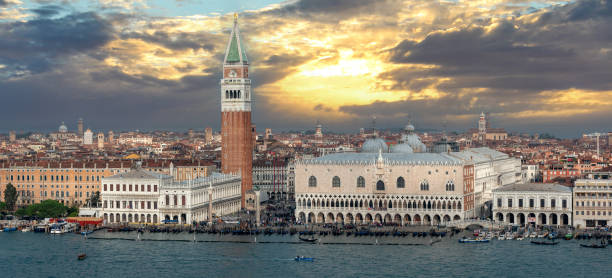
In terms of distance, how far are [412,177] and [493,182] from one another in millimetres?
13882

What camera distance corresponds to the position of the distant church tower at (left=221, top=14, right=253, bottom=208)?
76.2 metres

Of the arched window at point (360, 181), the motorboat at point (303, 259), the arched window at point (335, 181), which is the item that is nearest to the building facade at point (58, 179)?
the arched window at point (335, 181)

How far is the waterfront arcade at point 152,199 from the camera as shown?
65750 millimetres

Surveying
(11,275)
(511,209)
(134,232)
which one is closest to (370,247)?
(511,209)

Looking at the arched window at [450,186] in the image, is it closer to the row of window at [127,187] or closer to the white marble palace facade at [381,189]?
the white marble palace facade at [381,189]

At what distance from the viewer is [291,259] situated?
53.8 m

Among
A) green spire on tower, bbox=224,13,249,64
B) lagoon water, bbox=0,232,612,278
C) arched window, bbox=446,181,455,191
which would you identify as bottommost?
lagoon water, bbox=0,232,612,278

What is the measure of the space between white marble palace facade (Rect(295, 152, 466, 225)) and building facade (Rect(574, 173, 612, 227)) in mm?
7308

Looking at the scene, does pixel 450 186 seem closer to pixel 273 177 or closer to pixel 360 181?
pixel 360 181

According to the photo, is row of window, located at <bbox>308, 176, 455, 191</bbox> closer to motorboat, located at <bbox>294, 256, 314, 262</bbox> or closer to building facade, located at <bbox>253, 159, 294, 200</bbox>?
motorboat, located at <bbox>294, 256, 314, 262</bbox>

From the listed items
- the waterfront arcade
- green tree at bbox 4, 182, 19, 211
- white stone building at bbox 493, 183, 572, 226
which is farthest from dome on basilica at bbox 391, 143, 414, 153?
green tree at bbox 4, 182, 19, 211

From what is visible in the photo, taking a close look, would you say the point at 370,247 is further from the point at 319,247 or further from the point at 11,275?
the point at 11,275

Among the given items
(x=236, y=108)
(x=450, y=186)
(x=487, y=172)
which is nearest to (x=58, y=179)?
(x=236, y=108)

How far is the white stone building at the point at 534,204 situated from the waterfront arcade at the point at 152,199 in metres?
19.4
